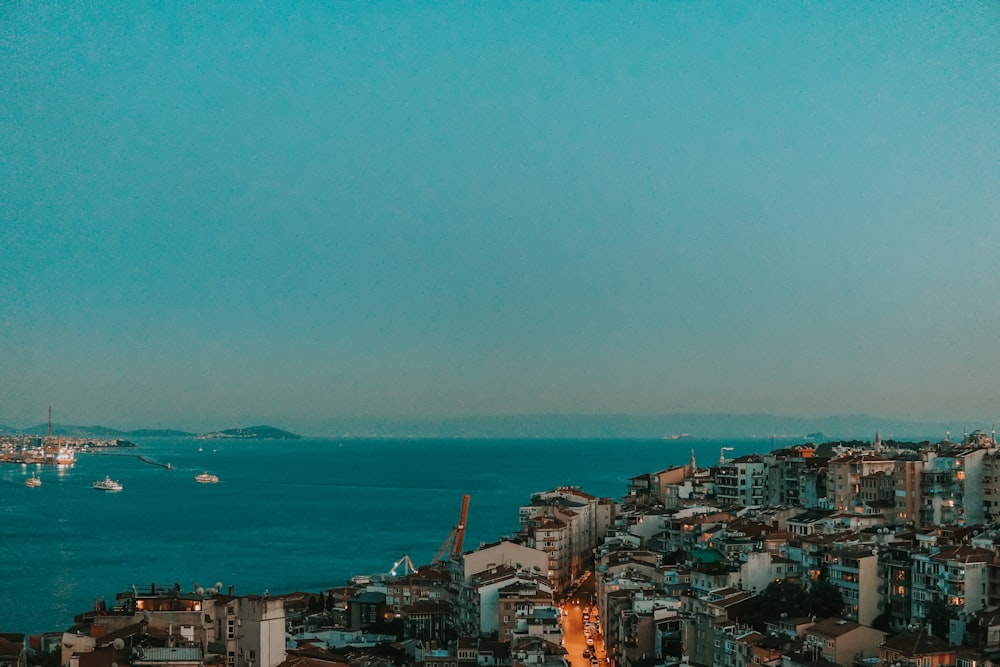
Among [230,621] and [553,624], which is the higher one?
[230,621]

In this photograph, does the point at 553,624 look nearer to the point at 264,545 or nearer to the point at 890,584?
the point at 890,584

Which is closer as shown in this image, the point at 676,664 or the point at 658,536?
the point at 676,664

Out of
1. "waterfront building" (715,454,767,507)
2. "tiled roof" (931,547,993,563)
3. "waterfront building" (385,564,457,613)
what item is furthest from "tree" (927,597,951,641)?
"waterfront building" (715,454,767,507)

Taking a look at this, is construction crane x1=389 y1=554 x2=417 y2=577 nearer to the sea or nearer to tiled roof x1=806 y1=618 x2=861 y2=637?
the sea

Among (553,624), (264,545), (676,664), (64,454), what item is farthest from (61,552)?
(64,454)

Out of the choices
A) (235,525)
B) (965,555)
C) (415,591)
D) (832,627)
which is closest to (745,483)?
(415,591)

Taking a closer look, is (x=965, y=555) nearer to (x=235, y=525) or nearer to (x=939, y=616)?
(x=939, y=616)
